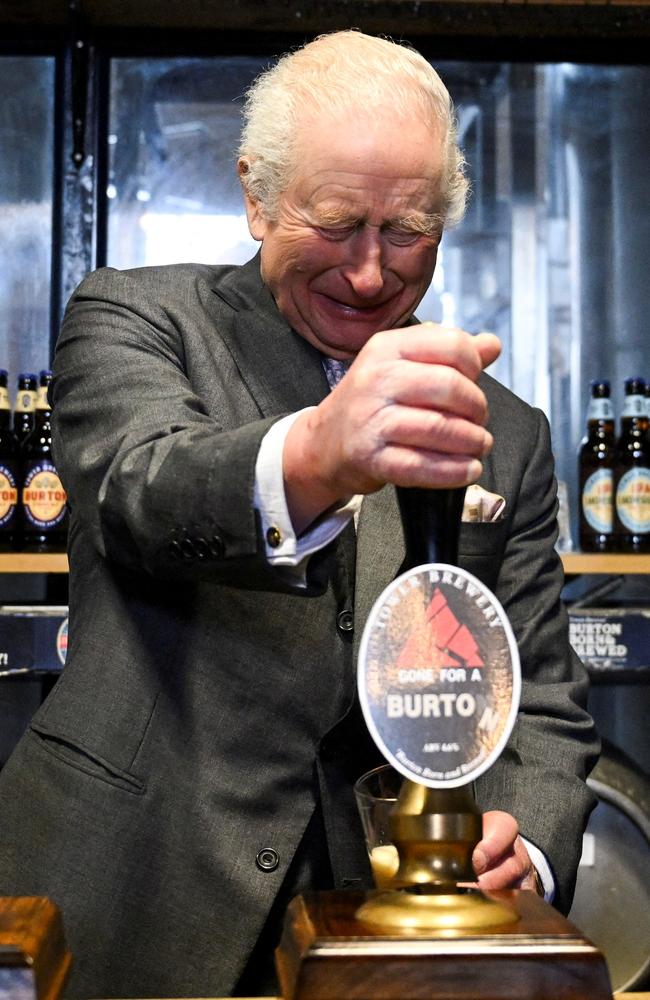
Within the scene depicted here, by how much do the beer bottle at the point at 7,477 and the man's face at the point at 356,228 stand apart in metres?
1.70

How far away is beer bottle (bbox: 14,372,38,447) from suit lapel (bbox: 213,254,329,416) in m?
1.68

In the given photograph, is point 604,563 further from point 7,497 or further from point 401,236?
point 401,236

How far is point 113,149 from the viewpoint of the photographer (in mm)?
3207

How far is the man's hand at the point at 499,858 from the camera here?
992 mm

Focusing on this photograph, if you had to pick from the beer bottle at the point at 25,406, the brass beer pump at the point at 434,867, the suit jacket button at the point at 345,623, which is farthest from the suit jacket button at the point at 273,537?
the beer bottle at the point at 25,406

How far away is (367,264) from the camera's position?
121 centimetres

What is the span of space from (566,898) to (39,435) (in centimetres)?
204

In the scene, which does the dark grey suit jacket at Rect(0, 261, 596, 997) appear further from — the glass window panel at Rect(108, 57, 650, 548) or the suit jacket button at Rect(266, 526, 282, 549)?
the glass window panel at Rect(108, 57, 650, 548)

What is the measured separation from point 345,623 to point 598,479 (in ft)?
6.15

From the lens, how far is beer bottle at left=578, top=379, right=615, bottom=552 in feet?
9.78

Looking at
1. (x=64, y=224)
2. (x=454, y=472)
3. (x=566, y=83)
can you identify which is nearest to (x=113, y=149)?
(x=64, y=224)

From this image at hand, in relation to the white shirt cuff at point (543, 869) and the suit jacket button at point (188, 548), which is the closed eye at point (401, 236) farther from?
the white shirt cuff at point (543, 869)

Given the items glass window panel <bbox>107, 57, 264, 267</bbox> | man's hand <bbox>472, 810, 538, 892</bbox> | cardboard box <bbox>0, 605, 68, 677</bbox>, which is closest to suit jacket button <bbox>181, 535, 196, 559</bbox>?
man's hand <bbox>472, 810, 538, 892</bbox>

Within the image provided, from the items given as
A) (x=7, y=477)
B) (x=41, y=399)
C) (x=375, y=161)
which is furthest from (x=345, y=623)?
(x=41, y=399)
